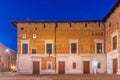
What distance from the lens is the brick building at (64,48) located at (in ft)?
142

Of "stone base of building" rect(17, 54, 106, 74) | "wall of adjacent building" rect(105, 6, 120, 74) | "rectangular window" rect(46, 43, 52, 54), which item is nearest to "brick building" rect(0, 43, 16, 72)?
"stone base of building" rect(17, 54, 106, 74)

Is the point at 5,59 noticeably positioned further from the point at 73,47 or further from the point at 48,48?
the point at 73,47

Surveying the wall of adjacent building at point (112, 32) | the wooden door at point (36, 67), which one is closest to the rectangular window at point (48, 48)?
the wooden door at point (36, 67)

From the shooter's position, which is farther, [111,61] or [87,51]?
[87,51]

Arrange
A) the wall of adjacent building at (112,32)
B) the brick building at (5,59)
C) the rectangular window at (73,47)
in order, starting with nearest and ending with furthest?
the wall of adjacent building at (112,32) < the rectangular window at (73,47) < the brick building at (5,59)

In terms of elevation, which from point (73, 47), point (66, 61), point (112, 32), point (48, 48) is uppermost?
point (112, 32)

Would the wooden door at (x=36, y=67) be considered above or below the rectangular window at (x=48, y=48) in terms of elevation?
below

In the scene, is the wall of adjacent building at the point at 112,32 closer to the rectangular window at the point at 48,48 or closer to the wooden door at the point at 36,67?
the rectangular window at the point at 48,48

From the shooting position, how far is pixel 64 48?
4347 cm

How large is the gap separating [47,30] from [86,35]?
6.79 m

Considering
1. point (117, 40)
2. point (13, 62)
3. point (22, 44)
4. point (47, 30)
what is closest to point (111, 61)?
point (117, 40)

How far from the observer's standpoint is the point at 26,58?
143 feet

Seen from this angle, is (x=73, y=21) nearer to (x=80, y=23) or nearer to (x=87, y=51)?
(x=80, y=23)

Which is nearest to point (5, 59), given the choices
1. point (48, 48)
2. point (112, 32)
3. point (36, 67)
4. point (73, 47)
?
point (36, 67)
